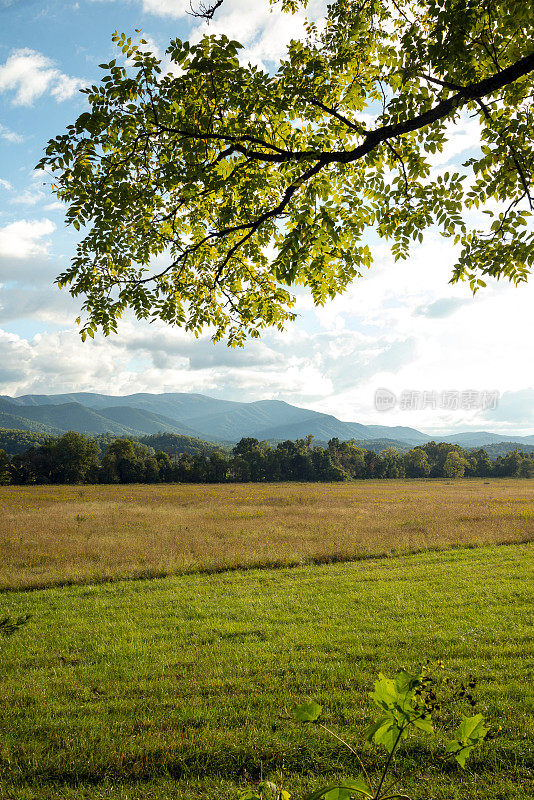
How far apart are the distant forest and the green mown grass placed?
84.7 m

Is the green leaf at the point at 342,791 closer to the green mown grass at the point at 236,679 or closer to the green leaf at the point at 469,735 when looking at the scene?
the green leaf at the point at 469,735

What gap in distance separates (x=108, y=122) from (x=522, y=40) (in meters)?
5.29

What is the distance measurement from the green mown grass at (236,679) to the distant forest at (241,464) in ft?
278

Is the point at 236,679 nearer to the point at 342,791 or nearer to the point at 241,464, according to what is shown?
the point at 342,791

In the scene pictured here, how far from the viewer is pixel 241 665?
7211 millimetres

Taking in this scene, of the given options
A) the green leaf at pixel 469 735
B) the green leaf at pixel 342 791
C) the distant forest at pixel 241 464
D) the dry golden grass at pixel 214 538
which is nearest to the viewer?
the green leaf at pixel 342 791

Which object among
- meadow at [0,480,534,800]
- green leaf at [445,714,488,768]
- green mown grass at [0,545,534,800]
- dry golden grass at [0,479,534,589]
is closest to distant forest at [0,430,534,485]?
dry golden grass at [0,479,534,589]

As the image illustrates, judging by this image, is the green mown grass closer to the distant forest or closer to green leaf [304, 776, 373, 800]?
green leaf [304, 776, 373, 800]

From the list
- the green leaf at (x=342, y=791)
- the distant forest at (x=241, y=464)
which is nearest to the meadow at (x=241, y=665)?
the green leaf at (x=342, y=791)

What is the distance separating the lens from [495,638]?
8.13 metres

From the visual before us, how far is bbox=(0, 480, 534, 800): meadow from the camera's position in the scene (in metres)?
4.64

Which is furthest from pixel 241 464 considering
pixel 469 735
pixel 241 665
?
pixel 469 735

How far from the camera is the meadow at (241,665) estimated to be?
15.2ft

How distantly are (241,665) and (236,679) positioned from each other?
0.54 metres
